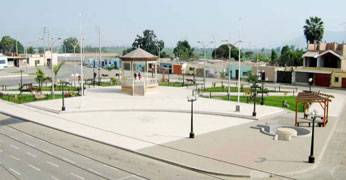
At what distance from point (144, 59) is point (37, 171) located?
28.9 m

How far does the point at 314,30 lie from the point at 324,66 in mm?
21947

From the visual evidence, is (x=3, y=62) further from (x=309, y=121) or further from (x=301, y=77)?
(x=309, y=121)

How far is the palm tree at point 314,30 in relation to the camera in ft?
281

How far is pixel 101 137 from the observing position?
27094mm

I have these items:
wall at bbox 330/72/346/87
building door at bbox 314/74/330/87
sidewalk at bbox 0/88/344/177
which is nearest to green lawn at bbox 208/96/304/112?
sidewalk at bbox 0/88/344/177

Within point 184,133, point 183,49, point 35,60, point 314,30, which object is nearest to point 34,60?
point 35,60

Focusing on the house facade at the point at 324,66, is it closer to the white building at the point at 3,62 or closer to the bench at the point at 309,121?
the bench at the point at 309,121

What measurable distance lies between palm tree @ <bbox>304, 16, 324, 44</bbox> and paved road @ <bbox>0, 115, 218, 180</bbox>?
7051 centimetres

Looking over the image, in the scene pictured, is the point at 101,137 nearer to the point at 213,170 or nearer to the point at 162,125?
the point at 162,125

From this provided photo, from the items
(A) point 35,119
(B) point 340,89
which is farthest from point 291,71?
(A) point 35,119

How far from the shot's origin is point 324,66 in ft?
219

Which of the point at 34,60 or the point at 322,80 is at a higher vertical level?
the point at 34,60

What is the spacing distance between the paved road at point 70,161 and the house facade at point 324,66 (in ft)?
155

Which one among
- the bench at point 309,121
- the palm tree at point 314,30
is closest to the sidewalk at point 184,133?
the bench at point 309,121
